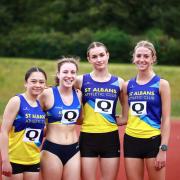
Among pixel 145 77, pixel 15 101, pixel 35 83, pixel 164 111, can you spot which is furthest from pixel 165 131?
pixel 15 101

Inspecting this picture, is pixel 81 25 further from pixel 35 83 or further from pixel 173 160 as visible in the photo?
pixel 35 83

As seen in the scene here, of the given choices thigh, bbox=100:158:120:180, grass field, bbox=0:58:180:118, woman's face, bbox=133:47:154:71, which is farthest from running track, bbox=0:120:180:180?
grass field, bbox=0:58:180:118

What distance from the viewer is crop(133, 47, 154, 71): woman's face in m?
5.11

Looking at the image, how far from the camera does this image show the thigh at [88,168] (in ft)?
17.0

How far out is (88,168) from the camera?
17.0ft

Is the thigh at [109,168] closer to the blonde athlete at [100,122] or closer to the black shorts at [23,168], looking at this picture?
the blonde athlete at [100,122]

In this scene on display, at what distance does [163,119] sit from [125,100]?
0.50 meters

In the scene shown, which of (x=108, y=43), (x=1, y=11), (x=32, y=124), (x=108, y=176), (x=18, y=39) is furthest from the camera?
(x=1, y=11)

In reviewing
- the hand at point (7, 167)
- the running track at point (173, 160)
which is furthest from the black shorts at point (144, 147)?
the running track at point (173, 160)

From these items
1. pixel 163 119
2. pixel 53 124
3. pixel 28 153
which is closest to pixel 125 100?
pixel 163 119

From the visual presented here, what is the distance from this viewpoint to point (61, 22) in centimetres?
4422

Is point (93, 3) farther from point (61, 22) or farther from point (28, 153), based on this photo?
Result: point (28, 153)

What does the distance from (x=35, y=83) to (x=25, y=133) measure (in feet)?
1.64

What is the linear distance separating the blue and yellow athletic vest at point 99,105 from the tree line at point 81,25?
28.7 m
